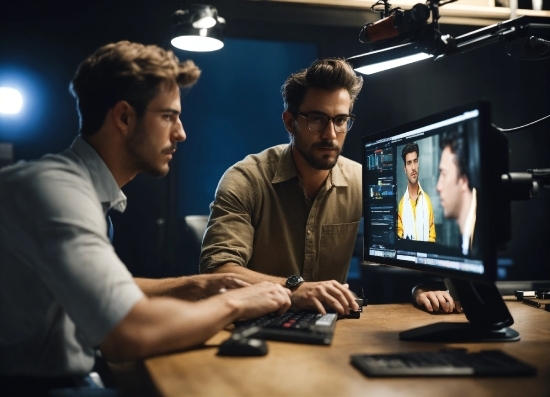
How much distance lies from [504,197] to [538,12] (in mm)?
2209

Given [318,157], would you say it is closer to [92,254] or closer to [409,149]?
[409,149]

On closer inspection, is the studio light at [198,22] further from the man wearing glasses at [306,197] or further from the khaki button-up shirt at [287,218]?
the khaki button-up shirt at [287,218]

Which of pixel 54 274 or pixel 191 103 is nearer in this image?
pixel 54 274

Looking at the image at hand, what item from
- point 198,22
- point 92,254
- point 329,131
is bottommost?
point 92,254

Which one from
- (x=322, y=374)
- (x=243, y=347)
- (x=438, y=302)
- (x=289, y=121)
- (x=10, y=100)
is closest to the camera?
(x=322, y=374)

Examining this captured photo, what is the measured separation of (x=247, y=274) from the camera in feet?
5.72

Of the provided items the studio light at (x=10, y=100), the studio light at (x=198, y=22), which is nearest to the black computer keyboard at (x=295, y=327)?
the studio light at (x=198, y=22)

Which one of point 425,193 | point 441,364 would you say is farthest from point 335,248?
point 441,364

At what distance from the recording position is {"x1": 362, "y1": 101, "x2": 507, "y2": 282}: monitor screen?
3.60 ft

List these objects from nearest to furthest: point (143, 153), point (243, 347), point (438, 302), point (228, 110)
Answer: point (243, 347), point (143, 153), point (438, 302), point (228, 110)

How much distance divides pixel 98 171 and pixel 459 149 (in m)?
0.80

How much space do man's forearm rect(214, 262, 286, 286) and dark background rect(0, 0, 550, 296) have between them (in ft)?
7.48

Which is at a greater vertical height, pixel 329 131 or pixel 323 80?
pixel 323 80

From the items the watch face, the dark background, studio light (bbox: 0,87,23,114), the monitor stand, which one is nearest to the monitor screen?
the monitor stand
